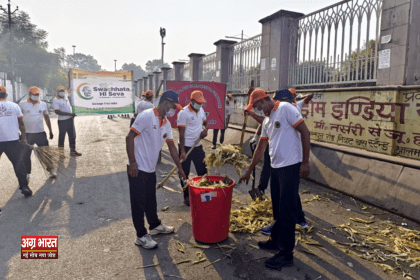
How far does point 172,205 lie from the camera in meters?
5.71

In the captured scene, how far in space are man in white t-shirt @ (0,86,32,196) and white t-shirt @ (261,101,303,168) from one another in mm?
5123

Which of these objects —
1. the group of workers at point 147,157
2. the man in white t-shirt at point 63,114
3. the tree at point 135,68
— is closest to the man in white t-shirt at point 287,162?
the group of workers at point 147,157

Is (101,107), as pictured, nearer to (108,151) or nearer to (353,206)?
(108,151)

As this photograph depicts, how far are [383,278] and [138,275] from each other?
278cm

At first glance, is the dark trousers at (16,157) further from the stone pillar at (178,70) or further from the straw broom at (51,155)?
the stone pillar at (178,70)

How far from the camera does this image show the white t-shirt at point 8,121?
581cm

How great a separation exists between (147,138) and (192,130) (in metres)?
1.80

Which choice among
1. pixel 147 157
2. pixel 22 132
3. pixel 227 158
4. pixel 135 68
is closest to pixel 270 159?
pixel 227 158

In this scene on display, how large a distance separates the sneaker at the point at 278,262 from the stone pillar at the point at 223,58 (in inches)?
491

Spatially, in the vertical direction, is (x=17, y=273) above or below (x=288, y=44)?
below

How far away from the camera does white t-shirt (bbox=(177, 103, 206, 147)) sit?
5594mm

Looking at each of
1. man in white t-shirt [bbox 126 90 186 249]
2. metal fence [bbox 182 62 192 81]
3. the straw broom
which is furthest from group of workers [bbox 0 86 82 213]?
metal fence [bbox 182 62 192 81]

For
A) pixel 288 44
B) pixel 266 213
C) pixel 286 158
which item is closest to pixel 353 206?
pixel 266 213

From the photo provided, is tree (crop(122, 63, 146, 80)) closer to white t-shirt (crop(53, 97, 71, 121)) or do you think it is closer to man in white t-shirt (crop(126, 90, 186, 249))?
white t-shirt (crop(53, 97, 71, 121))
